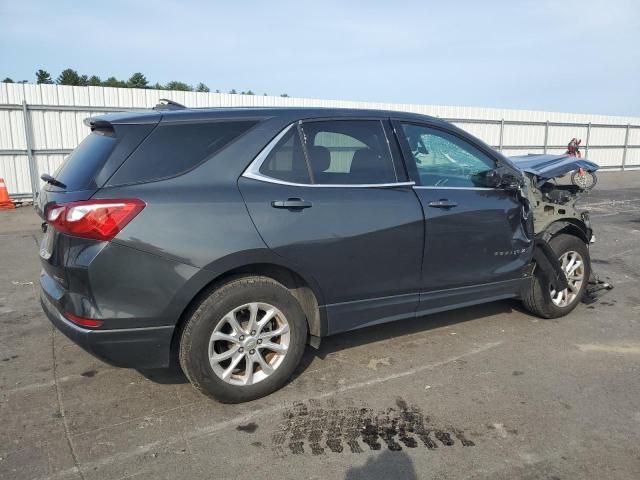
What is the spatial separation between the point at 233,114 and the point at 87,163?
35.8 inches

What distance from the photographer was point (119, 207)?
109 inches

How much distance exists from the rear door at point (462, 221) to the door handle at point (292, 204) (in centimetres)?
92

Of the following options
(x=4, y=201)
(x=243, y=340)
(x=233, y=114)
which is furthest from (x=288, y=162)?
(x=4, y=201)

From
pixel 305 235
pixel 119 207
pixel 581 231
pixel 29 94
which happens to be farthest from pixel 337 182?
pixel 29 94

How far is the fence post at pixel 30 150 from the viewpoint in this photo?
39.7 feet

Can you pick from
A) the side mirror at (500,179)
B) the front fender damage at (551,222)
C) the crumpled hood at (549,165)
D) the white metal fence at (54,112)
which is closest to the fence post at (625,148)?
the white metal fence at (54,112)

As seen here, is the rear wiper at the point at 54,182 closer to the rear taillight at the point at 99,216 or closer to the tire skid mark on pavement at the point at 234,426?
the rear taillight at the point at 99,216

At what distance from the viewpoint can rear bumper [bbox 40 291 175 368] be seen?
2855mm

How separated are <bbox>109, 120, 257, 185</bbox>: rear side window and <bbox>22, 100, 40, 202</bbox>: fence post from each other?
419 inches

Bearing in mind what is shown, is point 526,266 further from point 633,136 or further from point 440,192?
point 633,136

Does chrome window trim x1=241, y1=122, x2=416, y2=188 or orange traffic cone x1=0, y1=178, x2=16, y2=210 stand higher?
chrome window trim x1=241, y1=122, x2=416, y2=188

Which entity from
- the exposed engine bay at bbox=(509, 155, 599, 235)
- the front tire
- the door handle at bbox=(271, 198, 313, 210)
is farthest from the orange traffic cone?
the exposed engine bay at bbox=(509, 155, 599, 235)

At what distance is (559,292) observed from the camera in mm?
4746

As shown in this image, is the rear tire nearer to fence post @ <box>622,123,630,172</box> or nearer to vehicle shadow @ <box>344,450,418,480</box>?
vehicle shadow @ <box>344,450,418,480</box>
